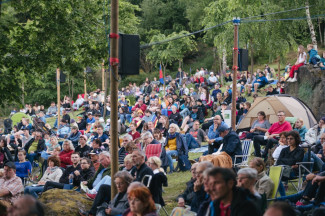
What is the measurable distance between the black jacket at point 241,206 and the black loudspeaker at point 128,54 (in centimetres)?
369

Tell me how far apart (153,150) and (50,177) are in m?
2.72

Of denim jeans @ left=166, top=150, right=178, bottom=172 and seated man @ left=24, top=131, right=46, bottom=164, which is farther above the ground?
denim jeans @ left=166, top=150, right=178, bottom=172

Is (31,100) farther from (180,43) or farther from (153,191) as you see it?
(153,191)

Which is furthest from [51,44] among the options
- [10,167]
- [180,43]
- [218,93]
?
[180,43]

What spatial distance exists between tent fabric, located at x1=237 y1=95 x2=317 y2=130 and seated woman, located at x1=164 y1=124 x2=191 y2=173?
138 inches

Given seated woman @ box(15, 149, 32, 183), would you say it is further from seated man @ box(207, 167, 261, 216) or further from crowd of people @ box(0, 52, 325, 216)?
seated man @ box(207, 167, 261, 216)

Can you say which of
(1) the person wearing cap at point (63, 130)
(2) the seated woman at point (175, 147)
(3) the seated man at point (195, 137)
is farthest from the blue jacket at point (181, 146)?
(1) the person wearing cap at point (63, 130)

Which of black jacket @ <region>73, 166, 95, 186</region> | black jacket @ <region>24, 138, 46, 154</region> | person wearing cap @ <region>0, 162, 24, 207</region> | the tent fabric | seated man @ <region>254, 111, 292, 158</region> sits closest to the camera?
person wearing cap @ <region>0, 162, 24, 207</region>

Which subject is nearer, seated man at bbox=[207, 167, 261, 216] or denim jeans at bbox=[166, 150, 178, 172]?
seated man at bbox=[207, 167, 261, 216]

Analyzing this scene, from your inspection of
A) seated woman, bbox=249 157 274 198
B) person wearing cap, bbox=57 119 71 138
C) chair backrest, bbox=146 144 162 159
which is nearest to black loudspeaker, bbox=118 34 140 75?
seated woman, bbox=249 157 274 198

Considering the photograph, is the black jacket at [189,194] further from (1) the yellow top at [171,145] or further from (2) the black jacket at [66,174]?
(1) the yellow top at [171,145]

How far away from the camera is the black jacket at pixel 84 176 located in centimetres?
1178

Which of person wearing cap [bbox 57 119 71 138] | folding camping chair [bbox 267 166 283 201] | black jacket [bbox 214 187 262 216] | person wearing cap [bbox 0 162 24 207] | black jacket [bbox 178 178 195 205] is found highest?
black jacket [bbox 214 187 262 216]

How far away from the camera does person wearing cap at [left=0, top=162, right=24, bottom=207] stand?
11219mm
